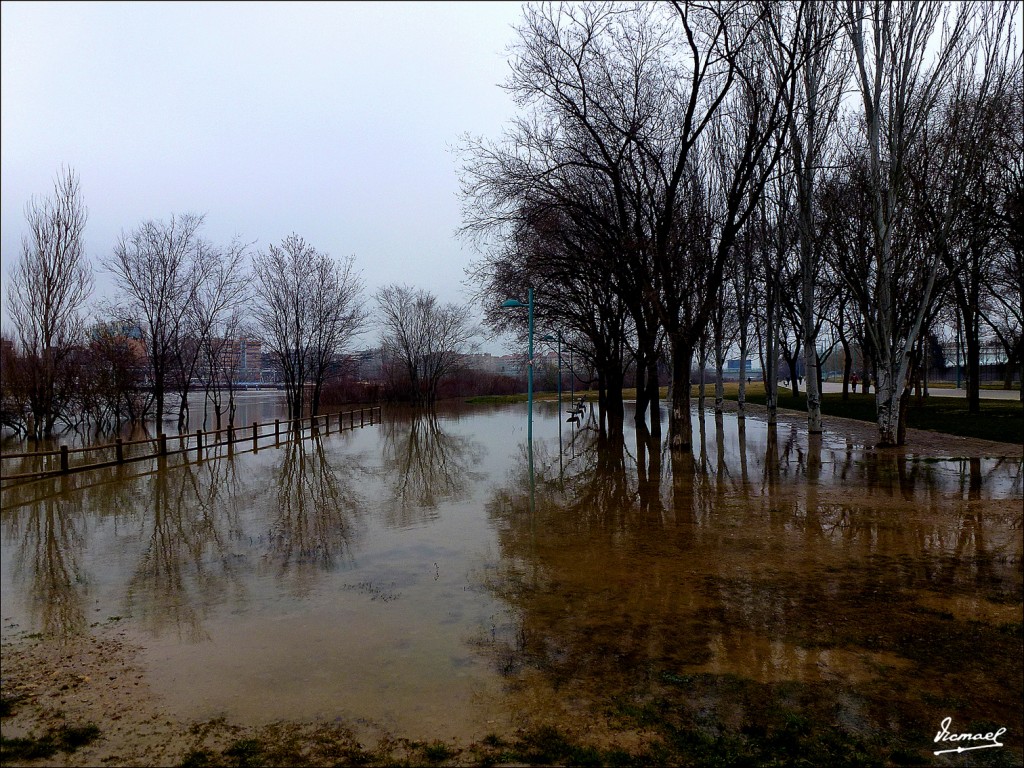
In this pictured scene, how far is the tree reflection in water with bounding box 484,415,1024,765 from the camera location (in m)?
3.97

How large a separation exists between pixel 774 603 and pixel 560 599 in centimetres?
194

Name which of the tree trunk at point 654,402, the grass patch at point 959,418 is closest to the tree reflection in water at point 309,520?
→ the tree trunk at point 654,402

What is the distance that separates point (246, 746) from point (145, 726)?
73 cm

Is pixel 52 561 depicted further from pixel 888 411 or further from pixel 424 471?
pixel 888 411

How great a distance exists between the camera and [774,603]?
18.8ft

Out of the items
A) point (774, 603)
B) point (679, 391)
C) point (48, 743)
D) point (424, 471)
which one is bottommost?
point (424, 471)

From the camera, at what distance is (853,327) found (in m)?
33.4

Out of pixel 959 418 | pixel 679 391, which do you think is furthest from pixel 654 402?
pixel 959 418

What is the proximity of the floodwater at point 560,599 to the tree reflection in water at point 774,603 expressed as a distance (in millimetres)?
27

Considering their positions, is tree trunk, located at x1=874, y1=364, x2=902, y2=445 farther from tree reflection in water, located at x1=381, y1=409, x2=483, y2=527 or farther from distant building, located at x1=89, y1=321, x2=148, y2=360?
distant building, located at x1=89, y1=321, x2=148, y2=360

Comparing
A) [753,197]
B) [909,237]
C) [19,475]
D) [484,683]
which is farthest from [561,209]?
[484,683]

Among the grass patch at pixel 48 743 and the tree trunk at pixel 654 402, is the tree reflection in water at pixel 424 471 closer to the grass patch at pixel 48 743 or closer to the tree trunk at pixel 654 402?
the grass patch at pixel 48 743

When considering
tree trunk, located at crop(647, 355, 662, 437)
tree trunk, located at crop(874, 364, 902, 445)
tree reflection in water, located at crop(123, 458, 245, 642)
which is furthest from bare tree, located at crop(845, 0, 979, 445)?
tree reflection in water, located at crop(123, 458, 245, 642)

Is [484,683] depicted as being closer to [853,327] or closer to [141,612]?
[141,612]
